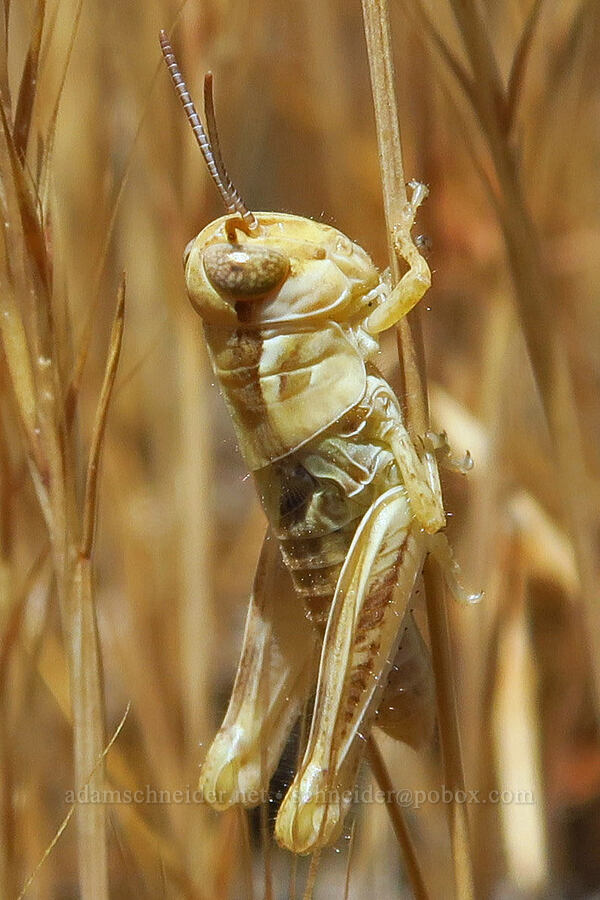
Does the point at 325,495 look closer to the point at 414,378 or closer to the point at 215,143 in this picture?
the point at 414,378

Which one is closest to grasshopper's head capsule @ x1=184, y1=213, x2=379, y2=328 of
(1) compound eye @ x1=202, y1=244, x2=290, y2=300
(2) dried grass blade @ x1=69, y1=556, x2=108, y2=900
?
(1) compound eye @ x1=202, y1=244, x2=290, y2=300

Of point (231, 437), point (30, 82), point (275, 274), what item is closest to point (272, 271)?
point (275, 274)

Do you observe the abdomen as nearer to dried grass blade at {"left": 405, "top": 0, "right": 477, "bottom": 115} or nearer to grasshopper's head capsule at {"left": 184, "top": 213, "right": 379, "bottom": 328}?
grasshopper's head capsule at {"left": 184, "top": 213, "right": 379, "bottom": 328}

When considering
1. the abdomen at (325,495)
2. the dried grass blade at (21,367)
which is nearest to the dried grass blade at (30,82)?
the dried grass blade at (21,367)

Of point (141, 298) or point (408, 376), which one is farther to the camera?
point (141, 298)

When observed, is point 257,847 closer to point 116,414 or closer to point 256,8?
point 116,414

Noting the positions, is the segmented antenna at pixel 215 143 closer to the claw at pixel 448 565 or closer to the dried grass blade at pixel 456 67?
the dried grass blade at pixel 456 67

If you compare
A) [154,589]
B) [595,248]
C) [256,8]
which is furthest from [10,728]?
[595,248]

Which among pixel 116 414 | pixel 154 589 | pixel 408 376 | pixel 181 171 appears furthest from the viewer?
pixel 116 414
